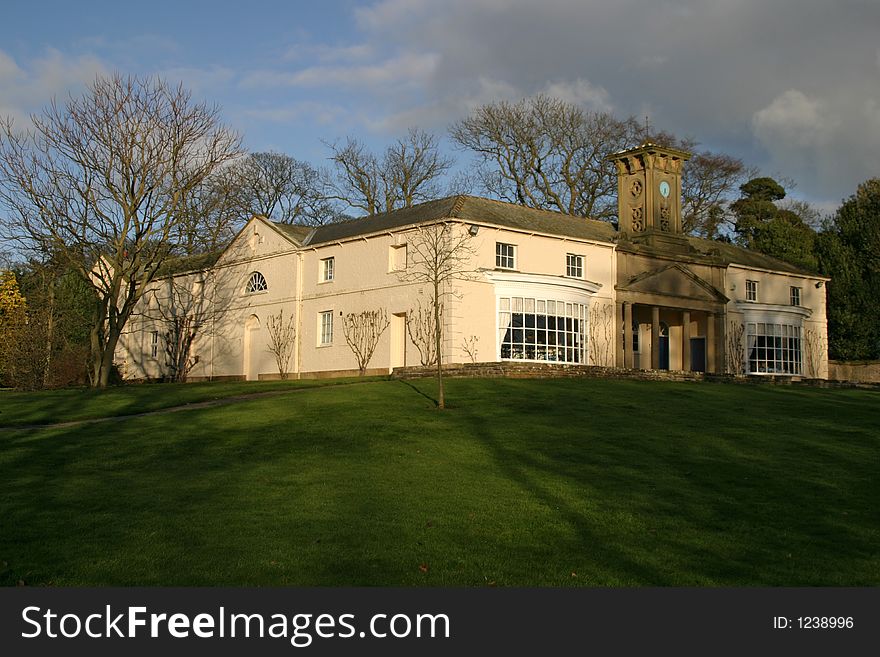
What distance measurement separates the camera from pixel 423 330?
33875mm

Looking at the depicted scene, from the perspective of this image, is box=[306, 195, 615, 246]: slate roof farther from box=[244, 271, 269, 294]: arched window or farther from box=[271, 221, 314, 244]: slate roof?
box=[244, 271, 269, 294]: arched window

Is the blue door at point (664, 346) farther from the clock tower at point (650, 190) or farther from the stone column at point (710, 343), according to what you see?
the clock tower at point (650, 190)

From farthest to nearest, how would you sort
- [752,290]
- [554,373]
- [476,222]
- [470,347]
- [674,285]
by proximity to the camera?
[752,290] → [674,285] → [476,222] → [470,347] → [554,373]

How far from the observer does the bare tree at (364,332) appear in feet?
116

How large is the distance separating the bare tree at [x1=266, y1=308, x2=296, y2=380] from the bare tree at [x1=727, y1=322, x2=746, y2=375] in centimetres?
1878

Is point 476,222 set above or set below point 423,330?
above

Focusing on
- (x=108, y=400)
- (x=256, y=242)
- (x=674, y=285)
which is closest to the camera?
(x=108, y=400)

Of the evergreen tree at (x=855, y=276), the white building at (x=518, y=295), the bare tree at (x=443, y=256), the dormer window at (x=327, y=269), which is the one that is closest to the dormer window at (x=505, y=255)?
the white building at (x=518, y=295)

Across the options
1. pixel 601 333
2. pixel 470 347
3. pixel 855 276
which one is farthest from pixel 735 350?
pixel 470 347

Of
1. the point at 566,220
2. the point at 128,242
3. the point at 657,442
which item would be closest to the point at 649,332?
the point at 566,220

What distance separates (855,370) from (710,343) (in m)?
11.6

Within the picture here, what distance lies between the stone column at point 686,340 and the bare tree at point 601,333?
4443 millimetres

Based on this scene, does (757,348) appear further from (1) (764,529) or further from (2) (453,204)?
(1) (764,529)

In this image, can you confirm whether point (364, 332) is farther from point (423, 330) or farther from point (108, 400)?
point (108, 400)
